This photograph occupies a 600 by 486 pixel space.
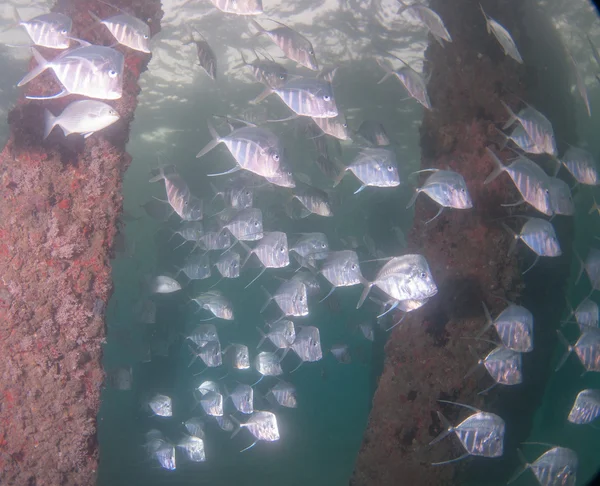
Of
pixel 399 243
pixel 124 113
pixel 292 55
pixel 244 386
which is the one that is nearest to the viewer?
pixel 292 55

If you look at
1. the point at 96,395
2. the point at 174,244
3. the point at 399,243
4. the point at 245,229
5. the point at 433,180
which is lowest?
the point at 174,244

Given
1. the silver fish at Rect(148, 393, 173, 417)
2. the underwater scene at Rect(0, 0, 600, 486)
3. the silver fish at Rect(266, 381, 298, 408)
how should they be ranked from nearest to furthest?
the underwater scene at Rect(0, 0, 600, 486) → the silver fish at Rect(266, 381, 298, 408) → the silver fish at Rect(148, 393, 173, 417)

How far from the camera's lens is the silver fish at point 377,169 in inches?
209

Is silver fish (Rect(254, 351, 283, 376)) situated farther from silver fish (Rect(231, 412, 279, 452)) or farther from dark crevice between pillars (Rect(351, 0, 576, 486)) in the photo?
dark crevice between pillars (Rect(351, 0, 576, 486))

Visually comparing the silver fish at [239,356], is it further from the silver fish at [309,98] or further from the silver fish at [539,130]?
the silver fish at [539,130]

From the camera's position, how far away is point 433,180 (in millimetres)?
5227

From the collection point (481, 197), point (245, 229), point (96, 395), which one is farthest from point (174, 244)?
point (481, 197)

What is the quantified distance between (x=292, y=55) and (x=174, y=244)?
13.4 m

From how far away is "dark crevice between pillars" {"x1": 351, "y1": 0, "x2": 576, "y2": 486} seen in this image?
590cm

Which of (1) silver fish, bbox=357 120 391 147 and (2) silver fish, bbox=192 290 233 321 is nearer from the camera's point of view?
(1) silver fish, bbox=357 120 391 147

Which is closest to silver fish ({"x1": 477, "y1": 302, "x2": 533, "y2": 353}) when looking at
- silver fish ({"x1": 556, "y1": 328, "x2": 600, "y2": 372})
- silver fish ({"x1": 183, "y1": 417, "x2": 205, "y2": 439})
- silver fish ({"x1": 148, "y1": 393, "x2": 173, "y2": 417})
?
silver fish ({"x1": 556, "y1": 328, "x2": 600, "y2": 372})

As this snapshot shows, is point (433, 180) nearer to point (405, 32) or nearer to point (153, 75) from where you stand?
point (405, 32)

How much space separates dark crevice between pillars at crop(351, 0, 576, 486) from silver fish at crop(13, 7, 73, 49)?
250 inches

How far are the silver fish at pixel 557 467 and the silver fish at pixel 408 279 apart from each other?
Result: 10.7ft
